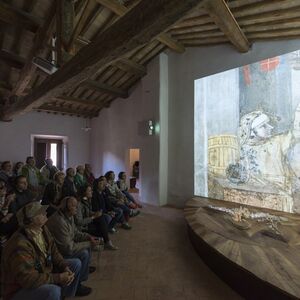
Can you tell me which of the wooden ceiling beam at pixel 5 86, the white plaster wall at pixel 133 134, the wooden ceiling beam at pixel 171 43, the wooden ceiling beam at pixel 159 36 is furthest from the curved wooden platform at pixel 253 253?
the wooden ceiling beam at pixel 5 86

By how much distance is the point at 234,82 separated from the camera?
16.2ft

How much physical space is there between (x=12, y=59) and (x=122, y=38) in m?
4.94

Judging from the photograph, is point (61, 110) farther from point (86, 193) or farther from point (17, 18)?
point (86, 193)

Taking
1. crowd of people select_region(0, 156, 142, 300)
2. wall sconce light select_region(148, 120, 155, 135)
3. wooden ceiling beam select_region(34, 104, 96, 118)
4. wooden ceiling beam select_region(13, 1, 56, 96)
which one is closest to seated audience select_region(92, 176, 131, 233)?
crowd of people select_region(0, 156, 142, 300)

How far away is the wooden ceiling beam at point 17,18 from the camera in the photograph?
162 inches

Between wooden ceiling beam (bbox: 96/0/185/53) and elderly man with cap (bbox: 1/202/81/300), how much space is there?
11.0 ft

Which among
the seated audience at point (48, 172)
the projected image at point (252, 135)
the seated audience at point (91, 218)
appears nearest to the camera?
the seated audience at point (91, 218)

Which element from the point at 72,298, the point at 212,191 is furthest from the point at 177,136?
the point at 72,298

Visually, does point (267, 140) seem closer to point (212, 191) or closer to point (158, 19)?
point (212, 191)

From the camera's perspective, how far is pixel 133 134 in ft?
26.5

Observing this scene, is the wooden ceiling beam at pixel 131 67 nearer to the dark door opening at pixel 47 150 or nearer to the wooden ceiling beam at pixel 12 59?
the wooden ceiling beam at pixel 12 59

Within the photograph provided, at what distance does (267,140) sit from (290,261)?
253 cm

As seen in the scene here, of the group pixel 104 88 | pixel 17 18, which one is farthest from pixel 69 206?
pixel 104 88

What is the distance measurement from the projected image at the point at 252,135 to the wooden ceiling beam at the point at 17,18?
3.92 m
